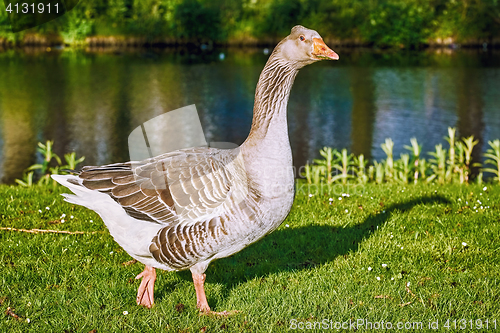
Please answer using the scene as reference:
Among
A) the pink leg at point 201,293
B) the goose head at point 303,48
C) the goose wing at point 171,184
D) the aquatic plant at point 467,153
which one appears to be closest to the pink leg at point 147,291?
the pink leg at point 201,293

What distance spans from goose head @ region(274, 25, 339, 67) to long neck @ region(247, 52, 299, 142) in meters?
0.06

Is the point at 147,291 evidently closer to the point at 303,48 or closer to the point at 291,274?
the point at 291,274

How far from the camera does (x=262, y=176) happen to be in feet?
13.0

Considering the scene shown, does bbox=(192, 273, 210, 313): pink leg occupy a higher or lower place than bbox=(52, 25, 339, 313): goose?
lower

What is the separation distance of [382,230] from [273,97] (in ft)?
8.81

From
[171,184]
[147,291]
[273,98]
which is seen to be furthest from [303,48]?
[147,291]

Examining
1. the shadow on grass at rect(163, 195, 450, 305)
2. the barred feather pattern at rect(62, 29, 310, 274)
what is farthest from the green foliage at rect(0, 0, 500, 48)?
the barred feather pattern at rect(62, 29, 310, 274)

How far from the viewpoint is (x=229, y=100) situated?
2412 cm

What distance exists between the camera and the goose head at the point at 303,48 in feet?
12.6

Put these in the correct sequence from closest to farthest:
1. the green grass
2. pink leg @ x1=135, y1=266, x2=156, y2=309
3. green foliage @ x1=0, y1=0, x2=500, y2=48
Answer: the green grass → pink leg @ x1=135, y1=266, x2=156, y2=309 → green foliage @ x1=0, y1=0, x2=500, y2=48

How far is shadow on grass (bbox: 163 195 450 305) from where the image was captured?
509cm

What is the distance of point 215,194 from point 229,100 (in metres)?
20.4

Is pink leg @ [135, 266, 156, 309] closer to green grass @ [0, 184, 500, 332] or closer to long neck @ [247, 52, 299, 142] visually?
green grass @ [0, 184, 500, 332]

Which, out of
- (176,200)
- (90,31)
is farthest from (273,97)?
(90,31)
